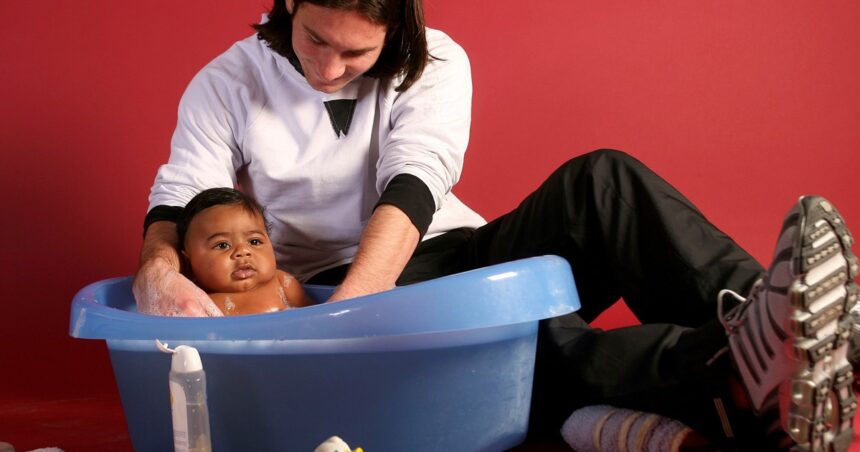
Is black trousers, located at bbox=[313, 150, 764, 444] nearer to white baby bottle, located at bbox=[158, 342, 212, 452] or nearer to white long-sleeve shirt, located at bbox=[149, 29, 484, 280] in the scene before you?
white long-sleeve shirt, located at bbox=[149, 29, 484, 280]

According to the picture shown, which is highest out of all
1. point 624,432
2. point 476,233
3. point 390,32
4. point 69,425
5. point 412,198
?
point 390,32

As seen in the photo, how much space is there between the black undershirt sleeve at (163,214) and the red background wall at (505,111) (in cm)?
59

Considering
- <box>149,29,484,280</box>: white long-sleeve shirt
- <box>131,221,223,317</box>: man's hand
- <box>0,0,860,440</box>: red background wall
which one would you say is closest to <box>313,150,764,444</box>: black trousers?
<box>149,29,484,280</box>: white long-sleeve shirt

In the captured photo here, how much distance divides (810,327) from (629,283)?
462mm

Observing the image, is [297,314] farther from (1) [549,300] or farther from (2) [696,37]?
(2) [696,37]

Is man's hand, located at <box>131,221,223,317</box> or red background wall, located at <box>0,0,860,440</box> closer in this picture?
man's hand, located at <box>131,221,223,317</box>

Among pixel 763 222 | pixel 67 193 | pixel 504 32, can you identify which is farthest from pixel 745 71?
pixel 67 193

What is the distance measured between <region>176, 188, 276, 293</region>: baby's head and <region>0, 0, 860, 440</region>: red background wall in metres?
0.67

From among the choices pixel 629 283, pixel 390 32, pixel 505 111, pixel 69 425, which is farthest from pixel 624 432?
pixel 505 111

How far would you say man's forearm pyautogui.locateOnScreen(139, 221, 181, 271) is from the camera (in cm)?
159

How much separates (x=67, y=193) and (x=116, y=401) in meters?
0.49

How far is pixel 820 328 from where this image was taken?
1.01 metres

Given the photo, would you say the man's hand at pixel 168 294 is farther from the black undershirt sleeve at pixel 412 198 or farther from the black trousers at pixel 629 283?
the black trousers at pixel 629 283

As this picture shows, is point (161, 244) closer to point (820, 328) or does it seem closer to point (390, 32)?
point (390, 32)
